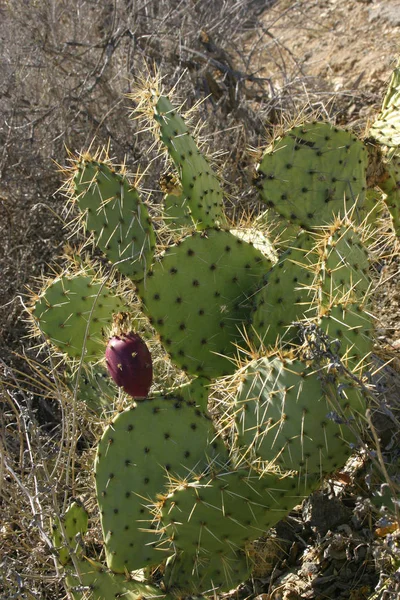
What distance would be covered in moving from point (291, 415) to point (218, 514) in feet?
1.23

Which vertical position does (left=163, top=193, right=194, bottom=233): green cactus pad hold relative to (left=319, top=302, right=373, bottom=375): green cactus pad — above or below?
above

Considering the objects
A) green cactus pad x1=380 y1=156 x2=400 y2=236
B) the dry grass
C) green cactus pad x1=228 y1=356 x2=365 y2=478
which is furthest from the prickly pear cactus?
the dry grass

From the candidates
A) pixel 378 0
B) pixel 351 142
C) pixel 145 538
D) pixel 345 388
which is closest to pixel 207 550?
pixel 145 538

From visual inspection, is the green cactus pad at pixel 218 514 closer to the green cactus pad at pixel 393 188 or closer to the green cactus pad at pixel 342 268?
the green cactus pad at pixel 342 268

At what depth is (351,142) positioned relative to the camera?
2.88 metres

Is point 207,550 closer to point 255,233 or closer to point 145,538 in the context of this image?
point 145,538

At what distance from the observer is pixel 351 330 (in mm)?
2068

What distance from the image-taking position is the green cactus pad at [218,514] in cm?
208

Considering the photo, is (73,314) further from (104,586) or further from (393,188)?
(393,188)

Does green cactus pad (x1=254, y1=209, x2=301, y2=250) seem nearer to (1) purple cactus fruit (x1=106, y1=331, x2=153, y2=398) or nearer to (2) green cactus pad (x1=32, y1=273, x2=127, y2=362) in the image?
(2) green cactus pad (x1=32, y1=273, x2=127, y2=362)

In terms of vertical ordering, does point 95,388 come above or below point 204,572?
above

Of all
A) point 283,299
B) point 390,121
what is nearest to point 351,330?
point 283,299

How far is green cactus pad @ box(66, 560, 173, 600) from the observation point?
221cm

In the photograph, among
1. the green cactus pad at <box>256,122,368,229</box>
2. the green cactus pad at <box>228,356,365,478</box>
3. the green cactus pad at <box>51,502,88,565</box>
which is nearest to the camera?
the green cactus pad at <box>228,356,365,478</box>
